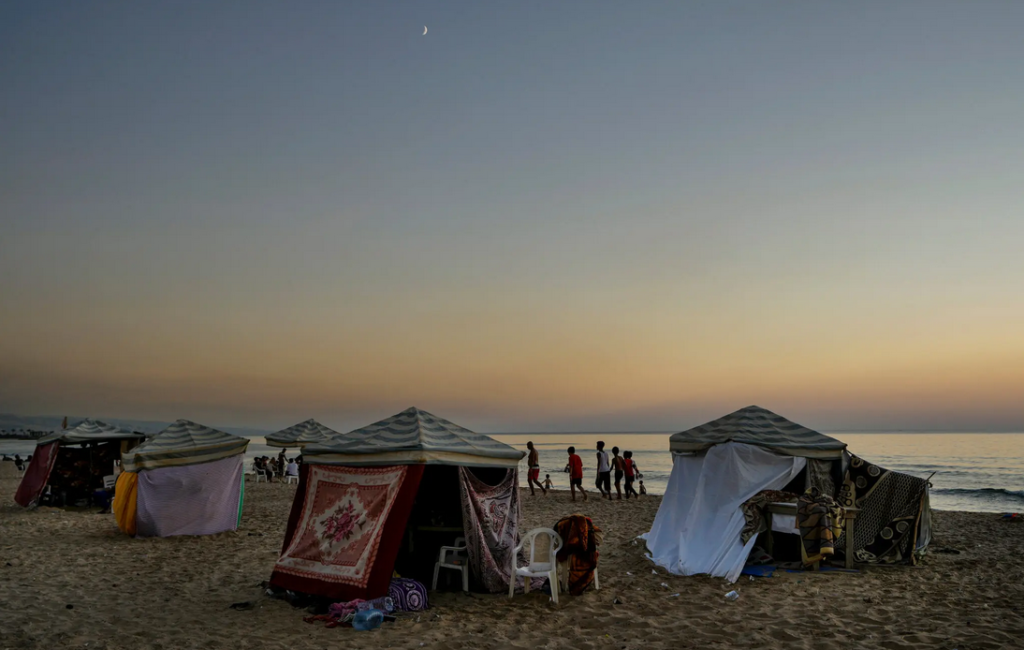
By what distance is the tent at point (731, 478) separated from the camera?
991 cm

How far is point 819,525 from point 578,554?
3.69 m

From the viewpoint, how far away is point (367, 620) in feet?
23.0

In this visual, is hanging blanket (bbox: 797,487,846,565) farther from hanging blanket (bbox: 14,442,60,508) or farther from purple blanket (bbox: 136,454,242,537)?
hanging blanket (bbox: 14,442,60,508)

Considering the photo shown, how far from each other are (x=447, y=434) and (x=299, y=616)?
2649mm

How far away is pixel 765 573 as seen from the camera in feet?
30.7

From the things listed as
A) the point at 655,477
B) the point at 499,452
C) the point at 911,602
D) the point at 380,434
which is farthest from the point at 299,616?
the point at 655,477

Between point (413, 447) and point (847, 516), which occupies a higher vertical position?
point (413, 447)

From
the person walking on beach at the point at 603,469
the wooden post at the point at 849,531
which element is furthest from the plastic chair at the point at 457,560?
the person walking on beach at the point at 603,469

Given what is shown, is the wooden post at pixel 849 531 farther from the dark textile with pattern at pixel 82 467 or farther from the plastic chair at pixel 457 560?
the dark textile with pattern at pixel 82 467

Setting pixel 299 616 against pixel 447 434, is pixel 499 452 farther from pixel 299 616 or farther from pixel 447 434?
pixel 299 616

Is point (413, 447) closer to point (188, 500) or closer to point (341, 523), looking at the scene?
point (341, 523)

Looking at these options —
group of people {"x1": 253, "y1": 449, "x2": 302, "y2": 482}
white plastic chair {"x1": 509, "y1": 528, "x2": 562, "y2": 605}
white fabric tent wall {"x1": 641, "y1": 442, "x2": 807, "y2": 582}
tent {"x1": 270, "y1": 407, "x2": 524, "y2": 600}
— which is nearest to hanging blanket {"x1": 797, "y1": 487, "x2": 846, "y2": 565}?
white fabric tent wall {"x1": 641, "y1": 442, "x2": 807, "y2": 582}

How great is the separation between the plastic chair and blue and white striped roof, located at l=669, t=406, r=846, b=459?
3648mm

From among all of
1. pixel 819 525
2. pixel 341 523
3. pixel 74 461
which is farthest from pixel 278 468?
pixel 819 525
